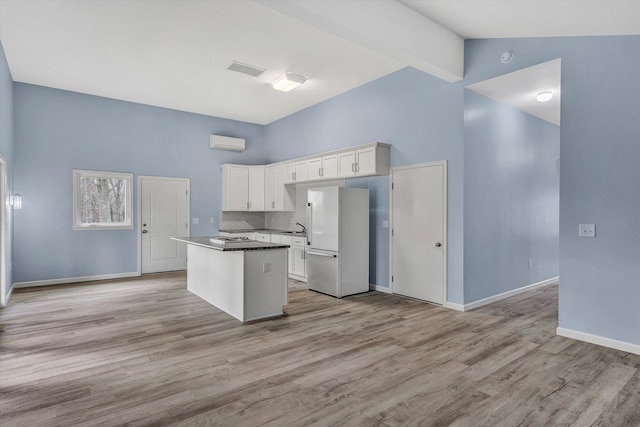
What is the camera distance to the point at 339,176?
19.5ft

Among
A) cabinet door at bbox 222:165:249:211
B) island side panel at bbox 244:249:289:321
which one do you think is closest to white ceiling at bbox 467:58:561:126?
island side panel at bbox 244:249:289:321

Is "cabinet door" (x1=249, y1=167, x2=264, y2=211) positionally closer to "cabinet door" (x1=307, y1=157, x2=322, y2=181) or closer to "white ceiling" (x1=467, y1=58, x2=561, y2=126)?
"cabinet door" (x1=307, y1=157, x2=322, y2=181)

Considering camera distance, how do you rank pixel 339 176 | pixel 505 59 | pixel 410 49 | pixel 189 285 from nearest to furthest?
pixel 410 49
pixel 505 59
pixel 189 285
pixel 339 176

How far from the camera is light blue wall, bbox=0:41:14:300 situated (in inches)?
178

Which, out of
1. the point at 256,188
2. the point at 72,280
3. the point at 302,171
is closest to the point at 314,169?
the point at 302,171

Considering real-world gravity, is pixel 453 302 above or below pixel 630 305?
below

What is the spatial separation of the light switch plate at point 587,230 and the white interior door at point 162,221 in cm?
672

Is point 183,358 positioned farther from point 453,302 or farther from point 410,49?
point 410,49

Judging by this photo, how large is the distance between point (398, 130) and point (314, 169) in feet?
5.83

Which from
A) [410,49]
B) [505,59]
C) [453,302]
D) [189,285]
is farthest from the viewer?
[189,285]

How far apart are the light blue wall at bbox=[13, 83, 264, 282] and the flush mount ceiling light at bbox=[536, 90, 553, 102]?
6.25 m

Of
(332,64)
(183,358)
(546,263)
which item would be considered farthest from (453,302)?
(332,64)

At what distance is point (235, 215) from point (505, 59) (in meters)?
6.04

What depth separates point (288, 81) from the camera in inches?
216
